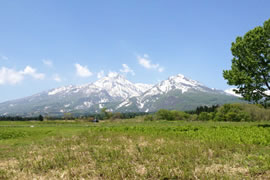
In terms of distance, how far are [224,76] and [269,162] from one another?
2528cm

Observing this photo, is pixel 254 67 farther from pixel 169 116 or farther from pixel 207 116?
pixel 169 116

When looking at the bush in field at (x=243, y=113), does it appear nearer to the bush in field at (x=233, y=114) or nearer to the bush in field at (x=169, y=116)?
the bush in field at (x=233, y=114)

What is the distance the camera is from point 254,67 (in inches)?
1125

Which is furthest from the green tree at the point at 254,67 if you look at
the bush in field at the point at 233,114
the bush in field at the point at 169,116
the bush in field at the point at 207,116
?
the bush in field at the point at 169,116

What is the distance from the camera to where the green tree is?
28.2 m

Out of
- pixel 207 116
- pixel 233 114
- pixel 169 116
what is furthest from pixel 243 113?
pixel 169 116

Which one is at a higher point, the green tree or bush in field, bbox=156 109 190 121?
the green tree

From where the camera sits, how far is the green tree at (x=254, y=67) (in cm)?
2817

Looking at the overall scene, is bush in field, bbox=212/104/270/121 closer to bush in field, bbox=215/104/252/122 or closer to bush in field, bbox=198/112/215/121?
bush in field, bbox=215/104/252/122

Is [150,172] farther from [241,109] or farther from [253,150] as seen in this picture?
[241,109]

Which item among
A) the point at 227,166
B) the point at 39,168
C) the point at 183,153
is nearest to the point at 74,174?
the point at 39,168

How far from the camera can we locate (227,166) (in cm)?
825

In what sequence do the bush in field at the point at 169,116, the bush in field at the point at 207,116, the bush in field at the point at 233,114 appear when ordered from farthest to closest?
the bush in field at the point at 169,116 < the bush in field at the point at 207,116 < the bush in field at the point at 233,114

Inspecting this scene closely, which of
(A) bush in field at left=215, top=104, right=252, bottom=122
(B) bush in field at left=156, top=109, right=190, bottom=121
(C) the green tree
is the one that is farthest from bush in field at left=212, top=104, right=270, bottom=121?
(C) the green tree
